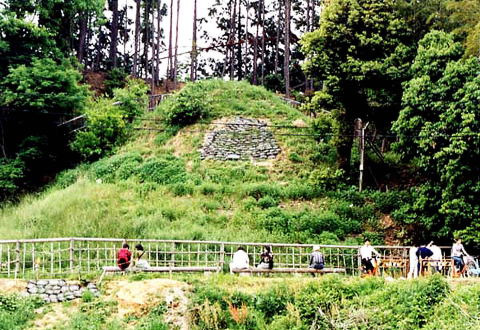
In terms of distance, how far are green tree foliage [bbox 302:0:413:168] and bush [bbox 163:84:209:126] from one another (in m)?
7.66

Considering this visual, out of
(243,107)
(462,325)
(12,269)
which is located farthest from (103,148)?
(462,325)

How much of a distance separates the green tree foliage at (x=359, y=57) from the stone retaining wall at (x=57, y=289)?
12.4 m

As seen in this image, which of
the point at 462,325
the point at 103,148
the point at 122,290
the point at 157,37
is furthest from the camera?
the point at 157,37

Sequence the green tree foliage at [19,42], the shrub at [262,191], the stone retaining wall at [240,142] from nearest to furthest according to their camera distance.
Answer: the shrub at [262,191] → the stone retaining wall at [240,142] → the green tree foliage at [19,42]

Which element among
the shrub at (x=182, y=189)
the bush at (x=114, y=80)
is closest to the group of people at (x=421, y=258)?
the shrub at (x=182, y=189)

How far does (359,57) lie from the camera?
22344 millimetres

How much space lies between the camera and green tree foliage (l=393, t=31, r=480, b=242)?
55.6 feet

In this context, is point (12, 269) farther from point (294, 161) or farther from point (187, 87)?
point (187, 87)

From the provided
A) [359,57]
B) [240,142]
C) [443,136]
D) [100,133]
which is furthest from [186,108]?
[443,136]

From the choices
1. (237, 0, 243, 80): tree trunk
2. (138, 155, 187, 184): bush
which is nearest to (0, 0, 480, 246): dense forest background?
(138, 155, 187, 184): bush

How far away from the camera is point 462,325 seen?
1116 centimetres

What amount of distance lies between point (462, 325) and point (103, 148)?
65.9ft

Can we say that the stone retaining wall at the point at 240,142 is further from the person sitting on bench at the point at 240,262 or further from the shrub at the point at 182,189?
the person sitting on bench at the point at 240,262

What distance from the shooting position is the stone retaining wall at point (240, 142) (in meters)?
26.3
